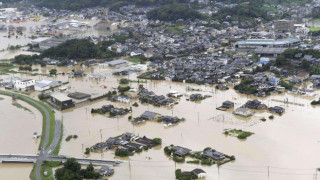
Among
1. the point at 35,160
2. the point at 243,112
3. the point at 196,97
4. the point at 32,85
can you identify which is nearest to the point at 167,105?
the point at 196,97

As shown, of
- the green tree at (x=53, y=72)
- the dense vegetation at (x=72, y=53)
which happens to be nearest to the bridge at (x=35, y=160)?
the green tree at (x=53, y=72)

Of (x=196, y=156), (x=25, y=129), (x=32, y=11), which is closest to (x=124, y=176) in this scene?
(x=196, y=156)

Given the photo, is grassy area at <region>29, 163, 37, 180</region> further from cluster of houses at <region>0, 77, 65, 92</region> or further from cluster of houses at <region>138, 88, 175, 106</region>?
cluster of houses at <region>0, 77, 65, 92</region>

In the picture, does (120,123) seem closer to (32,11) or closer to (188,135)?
(188,135)

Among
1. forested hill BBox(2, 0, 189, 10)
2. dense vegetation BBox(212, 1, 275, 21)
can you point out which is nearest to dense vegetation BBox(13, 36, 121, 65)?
dense vegetation BBox(212, 1, 275, 21)

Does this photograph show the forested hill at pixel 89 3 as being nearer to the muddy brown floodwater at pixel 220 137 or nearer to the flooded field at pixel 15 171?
the muddy brown floodwater at pixel 220 137
